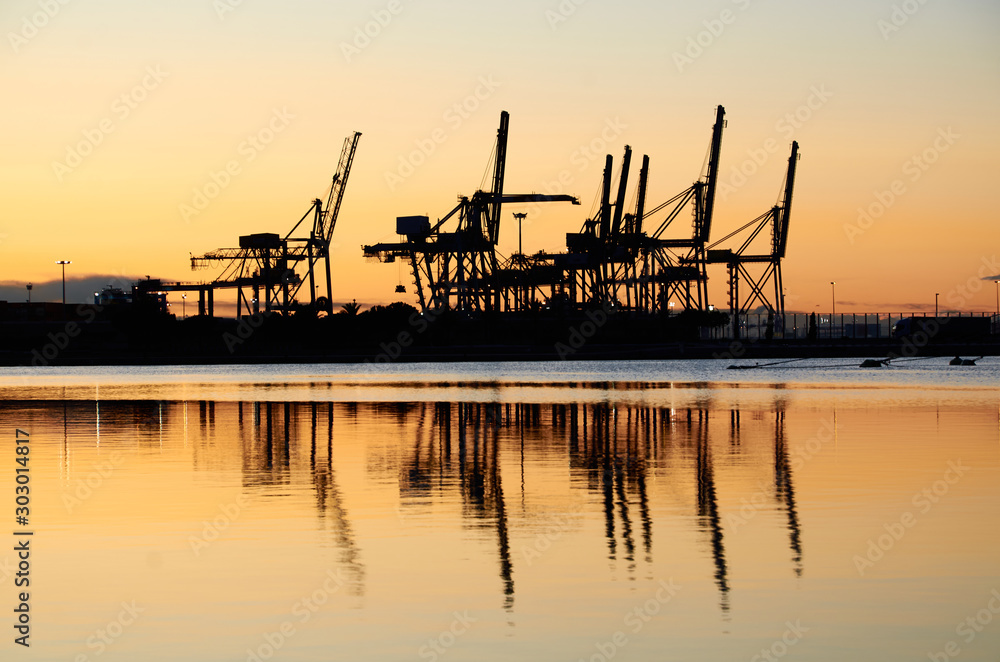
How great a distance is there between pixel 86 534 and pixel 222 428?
19.9 meters

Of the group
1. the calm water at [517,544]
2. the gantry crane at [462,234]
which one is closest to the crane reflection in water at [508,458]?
the calm water at [517,544]

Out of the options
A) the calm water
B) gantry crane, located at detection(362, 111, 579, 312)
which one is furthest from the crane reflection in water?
gantry crane, located at detection(362, 111, 579, 312)

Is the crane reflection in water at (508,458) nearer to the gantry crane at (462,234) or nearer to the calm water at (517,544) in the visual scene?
the calm water at (517,544)

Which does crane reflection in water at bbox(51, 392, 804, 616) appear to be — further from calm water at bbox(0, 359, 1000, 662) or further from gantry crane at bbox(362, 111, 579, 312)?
gantry crane at bbox(362, 111, 579, 312)

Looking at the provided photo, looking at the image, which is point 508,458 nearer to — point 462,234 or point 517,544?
point 517,544

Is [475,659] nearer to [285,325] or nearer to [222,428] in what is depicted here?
[222,428]

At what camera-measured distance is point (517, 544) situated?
51.1ft

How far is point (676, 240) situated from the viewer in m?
168

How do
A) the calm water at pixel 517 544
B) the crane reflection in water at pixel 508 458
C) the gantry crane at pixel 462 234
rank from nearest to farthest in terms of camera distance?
1. the calm water at pixel 517 544
2. the crane reflection in water at pixel 508 458
3. the gantry crane at pixel 462 234

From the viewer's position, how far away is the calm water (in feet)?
36.2

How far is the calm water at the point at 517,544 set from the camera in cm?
1103

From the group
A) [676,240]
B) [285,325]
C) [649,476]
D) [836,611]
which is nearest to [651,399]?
[649,476]

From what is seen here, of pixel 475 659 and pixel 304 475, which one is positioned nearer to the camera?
pixel 475 659

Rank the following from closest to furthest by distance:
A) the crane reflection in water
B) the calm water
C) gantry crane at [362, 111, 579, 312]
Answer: the calm water < the crane reflection in water < gantry crane at [362, 111, 579, 312]
